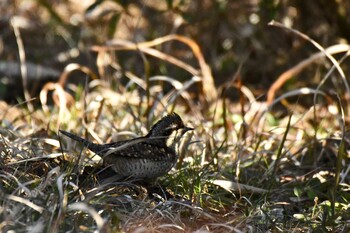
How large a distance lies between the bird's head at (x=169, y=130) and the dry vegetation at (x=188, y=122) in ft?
0.70

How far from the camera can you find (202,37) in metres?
9.48

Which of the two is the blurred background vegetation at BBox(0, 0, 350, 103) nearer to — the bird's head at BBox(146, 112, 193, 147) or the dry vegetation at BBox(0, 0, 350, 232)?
the dry vegetation at BBox(0, 0, 350, 232)

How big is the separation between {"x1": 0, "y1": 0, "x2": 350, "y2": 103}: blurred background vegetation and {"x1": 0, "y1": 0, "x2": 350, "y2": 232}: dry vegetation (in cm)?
2

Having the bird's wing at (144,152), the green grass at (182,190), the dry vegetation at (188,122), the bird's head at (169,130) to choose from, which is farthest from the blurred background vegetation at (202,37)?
the bird's wing at (144,152)

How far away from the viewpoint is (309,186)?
18.1 feet

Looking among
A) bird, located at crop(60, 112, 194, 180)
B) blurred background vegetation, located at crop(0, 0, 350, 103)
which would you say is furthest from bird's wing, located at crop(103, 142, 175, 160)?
blurred background vegetation, located at crop(0, 0, 350, 103)

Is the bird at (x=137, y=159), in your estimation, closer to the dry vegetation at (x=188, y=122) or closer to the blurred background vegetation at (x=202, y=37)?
the dry vegetation at (x=188, y=122)

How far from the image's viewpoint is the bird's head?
211 inches

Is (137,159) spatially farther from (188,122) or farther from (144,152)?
(188,122)

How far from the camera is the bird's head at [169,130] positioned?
17.6 feet

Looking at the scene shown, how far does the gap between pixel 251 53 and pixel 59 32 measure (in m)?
2.65

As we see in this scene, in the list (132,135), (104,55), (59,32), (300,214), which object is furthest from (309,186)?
(59,32)

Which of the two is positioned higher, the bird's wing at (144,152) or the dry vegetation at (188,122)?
the bird's wing at (144,152)

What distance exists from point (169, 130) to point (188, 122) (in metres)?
0.99
